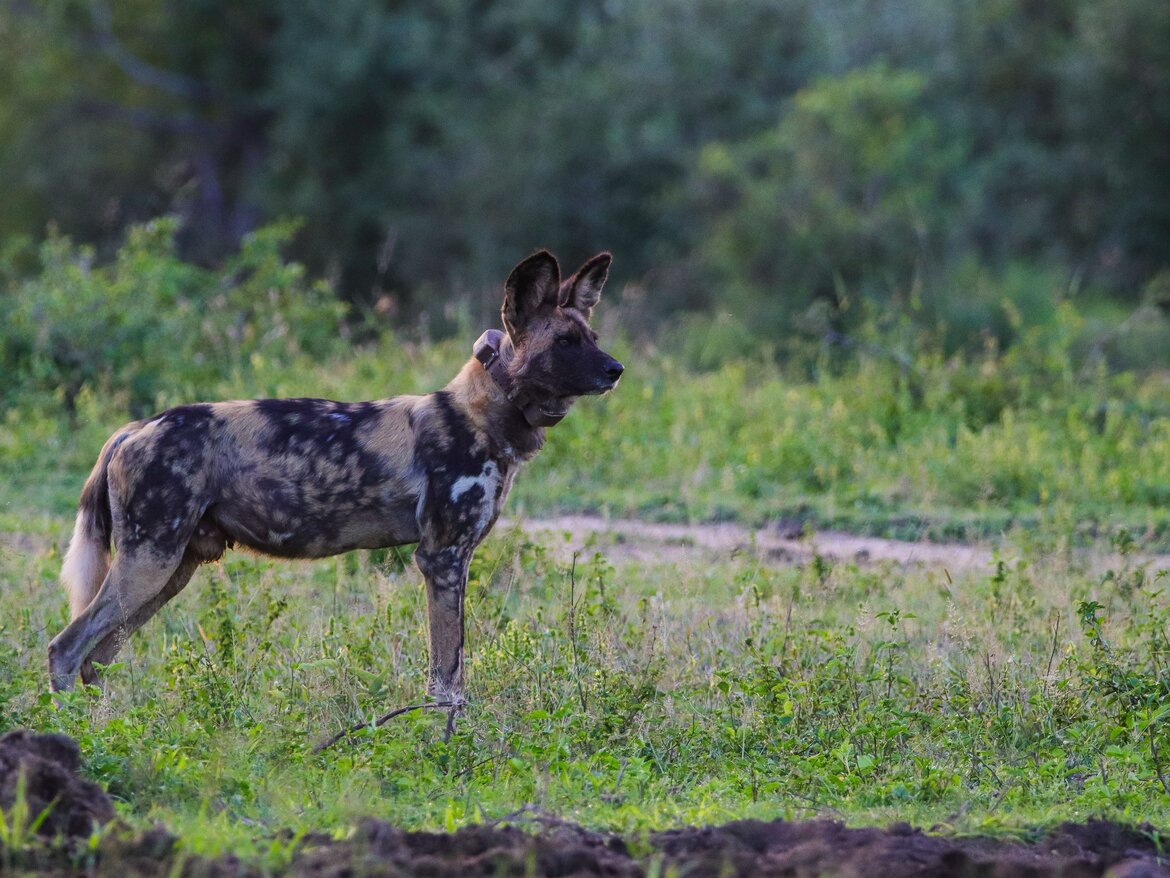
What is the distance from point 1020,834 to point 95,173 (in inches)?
1158

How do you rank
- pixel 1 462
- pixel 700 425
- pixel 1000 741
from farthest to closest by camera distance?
pixel 700 425 < pixel 1 462 < pixel 1000 741

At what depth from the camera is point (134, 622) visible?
630 centimetres

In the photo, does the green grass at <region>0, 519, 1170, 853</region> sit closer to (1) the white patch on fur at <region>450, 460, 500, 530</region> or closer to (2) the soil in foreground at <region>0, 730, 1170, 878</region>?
(2) the soil in foreground at <region>0, 730, 1170, 878</region>

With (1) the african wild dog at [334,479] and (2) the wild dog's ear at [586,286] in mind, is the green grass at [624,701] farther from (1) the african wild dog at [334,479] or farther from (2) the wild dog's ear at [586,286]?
(2) the wild dog's ear at [586,286]

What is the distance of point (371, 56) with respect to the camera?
93.8 ft

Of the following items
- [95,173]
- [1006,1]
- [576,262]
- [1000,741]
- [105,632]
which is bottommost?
[1000,741]

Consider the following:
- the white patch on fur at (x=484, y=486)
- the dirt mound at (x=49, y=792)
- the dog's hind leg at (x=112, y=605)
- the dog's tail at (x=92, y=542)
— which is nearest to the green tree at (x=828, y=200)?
the white patch on fur at (x=484, y=486)

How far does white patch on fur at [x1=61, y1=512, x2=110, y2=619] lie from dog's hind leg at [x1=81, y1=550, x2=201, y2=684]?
175 millimetres

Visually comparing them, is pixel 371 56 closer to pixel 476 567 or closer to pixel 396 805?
pixel 476 567

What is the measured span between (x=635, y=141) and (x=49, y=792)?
23372 millimetres

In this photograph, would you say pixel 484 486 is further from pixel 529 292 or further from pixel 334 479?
pixel 529 292

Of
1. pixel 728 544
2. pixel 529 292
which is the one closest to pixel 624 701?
pixel 529 292

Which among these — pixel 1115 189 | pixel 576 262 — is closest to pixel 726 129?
pixel 576 262

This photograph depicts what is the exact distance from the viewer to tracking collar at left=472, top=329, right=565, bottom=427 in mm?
6418
